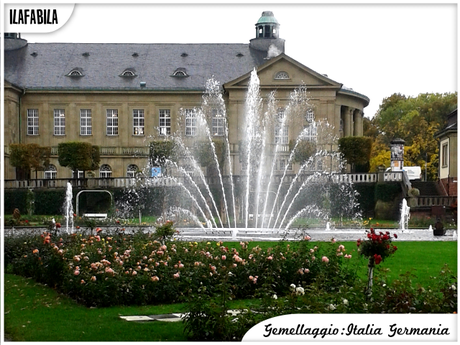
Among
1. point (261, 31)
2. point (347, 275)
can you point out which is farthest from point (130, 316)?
point (261, 31)

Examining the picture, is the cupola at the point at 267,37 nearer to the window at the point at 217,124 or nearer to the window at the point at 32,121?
the window at the point at 217,124

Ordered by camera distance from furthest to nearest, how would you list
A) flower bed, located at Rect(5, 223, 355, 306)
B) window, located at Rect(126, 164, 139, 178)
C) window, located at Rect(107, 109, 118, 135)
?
window, located at Rect(107, 109, 118, 135) → window, located at Rect(126, 164, 139, 178) → flower bed, located at Rect(5, 223, 355, 306)

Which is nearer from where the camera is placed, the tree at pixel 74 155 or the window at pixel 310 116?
the tree at pixel 74 155

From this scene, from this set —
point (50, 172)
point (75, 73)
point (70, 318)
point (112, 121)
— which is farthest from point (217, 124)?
point (70, 318)

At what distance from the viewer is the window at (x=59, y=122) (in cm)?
5262

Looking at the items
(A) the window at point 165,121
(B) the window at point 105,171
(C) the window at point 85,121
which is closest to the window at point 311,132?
(A) the window at point 165,121

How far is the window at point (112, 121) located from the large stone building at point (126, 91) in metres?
0.06

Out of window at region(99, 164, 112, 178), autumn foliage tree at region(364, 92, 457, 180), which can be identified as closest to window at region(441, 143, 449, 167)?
autumn foliage tree at region(364, 92, 457, 180)

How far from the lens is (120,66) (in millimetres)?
52906

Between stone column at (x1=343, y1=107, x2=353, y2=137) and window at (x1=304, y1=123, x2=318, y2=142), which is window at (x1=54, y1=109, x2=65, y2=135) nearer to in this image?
window at (x1=304, y1=123, x2=318, y2=142)

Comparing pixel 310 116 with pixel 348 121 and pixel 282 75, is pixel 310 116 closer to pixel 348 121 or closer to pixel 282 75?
pixel 348 121

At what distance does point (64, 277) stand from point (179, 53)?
43.4 meters

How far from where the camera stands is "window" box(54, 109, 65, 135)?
52625 millimetres

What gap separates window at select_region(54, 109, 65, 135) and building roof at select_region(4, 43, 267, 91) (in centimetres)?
172
